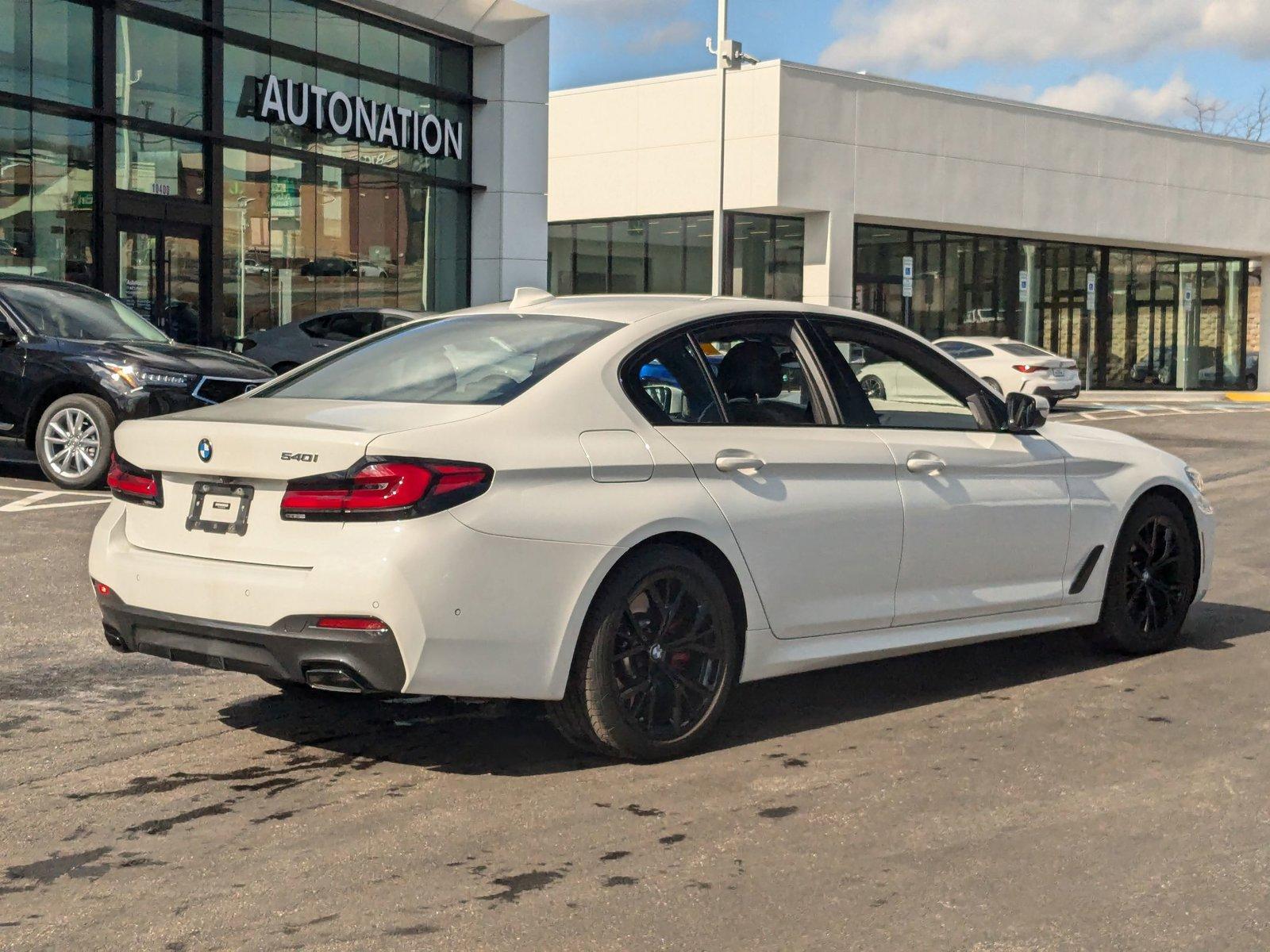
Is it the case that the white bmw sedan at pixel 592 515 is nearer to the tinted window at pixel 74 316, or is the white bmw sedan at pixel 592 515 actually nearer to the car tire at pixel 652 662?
the car tire at pixel 652 662

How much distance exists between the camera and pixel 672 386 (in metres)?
5.54

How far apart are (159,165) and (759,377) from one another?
18.9 meters

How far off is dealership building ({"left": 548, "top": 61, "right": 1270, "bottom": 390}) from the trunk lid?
2872 cm

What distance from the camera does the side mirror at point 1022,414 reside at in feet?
21.7

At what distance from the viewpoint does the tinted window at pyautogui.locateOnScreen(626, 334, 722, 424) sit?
541cm

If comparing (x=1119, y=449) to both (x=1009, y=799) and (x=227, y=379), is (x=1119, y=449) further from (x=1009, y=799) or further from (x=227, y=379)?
(x=227, y=379)

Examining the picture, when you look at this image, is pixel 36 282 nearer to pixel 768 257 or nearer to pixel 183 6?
pixel 183 6

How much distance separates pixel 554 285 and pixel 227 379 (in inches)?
1126

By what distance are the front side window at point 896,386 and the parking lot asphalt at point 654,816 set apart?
3.56 ft

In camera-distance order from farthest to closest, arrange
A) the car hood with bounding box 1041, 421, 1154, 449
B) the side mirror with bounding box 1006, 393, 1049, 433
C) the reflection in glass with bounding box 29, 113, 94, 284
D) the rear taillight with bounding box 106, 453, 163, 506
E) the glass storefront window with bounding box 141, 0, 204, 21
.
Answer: the glass storefront window with bounding box 141, 0, 204, 21, the reflection in glass with bounding box 29, 113, 94, 284, the car hood with bounding box 1041, 421, 1154, 449, the side mirror with bounding box 1006, 393, 1049, 433, the rear taillight with bounding box 106, 453, 163, 506

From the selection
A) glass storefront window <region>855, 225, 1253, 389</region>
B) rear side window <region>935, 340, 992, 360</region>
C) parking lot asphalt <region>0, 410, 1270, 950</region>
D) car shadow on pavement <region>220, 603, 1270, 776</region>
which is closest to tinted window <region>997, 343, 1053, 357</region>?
rear side window <region>935, 340, 992, 360</region>

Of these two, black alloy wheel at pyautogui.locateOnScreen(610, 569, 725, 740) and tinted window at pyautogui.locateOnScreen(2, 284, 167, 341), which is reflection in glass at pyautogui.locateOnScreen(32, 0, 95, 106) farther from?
black alloy wheel at pyautogui.locateOnScreen(610, 569, 725, 740)

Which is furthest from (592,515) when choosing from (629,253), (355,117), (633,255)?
(629,253)

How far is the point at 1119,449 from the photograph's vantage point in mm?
7109
